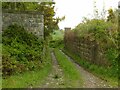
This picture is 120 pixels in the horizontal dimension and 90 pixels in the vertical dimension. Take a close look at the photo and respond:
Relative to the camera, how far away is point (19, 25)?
787 inches

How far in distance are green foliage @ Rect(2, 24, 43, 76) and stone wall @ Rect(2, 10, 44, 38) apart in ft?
1.70

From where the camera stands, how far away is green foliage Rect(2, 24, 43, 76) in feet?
46.4

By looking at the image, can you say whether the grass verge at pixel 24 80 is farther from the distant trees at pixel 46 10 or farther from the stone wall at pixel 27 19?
the distant trees at pixel 46 10

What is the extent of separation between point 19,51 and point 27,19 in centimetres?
442

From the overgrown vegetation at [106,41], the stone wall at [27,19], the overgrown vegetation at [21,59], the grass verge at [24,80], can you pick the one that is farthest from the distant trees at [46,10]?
the grass verge at [24,80]

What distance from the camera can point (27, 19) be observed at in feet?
66.5

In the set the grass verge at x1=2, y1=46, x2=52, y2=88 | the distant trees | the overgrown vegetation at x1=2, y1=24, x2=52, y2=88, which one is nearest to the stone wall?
the overgrown vegetation at x1=2, y1=24, x2=52, y2=88

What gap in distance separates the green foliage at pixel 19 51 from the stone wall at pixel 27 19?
52 cm

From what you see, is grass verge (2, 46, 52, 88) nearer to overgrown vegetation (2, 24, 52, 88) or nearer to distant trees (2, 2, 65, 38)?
overgrown vegetation (2, 24, 52, 88)

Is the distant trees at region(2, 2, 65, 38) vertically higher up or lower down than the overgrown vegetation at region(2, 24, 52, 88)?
higher up

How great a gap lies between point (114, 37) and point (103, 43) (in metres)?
1.27

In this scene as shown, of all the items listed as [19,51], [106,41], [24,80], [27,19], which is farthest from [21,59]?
[27,19]

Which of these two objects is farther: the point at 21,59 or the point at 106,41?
the point at 106,41

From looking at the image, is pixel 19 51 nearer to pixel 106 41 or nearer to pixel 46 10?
pixel 106 41
